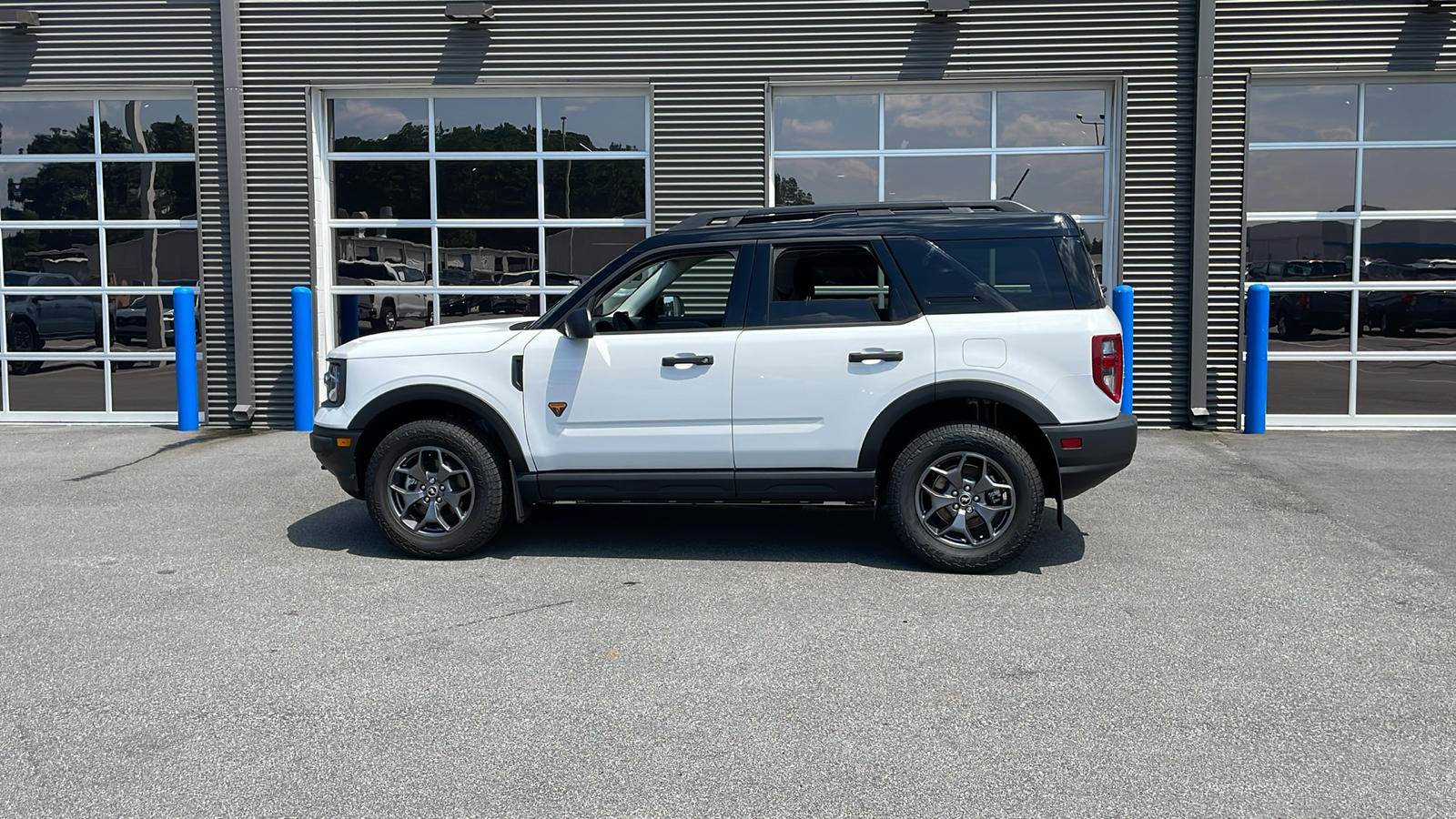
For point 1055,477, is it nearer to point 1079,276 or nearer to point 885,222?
point 1079,276

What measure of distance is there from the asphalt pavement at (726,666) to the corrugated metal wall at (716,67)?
3981 mm

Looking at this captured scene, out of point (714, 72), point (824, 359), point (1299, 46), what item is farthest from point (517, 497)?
point (1299, 46)

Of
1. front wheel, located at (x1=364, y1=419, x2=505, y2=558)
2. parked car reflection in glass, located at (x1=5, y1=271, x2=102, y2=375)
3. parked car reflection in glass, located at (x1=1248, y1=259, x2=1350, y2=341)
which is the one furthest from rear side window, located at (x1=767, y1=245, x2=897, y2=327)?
parked car reflection in glass, located at (x1=5, y1=271, x2=102, y2=375)

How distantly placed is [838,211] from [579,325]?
1586mm

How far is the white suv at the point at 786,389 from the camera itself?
6.43 meters

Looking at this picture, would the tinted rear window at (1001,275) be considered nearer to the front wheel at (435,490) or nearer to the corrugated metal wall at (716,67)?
the front wheel at (435,490)

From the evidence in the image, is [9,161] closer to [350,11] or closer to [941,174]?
[350,11]

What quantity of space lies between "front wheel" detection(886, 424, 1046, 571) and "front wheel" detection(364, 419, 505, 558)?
2.17m

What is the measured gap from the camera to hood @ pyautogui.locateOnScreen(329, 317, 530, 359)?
6.87 m

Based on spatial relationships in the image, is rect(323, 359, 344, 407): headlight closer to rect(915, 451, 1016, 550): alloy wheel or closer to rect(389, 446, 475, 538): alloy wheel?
rect(389, 446, 475, 538): alloy wheel

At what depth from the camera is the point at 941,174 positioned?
1188 centimetres

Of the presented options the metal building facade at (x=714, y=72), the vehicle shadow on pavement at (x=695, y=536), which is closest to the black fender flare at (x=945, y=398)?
the vehicle shadow on pavement at (x=695, y=536)

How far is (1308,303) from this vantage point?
11.8 meters

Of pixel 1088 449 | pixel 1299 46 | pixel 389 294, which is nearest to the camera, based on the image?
pixel 1088 449
